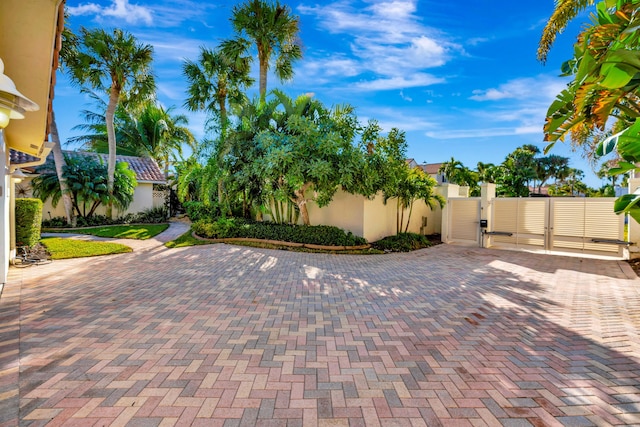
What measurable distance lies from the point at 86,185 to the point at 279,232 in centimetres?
1176

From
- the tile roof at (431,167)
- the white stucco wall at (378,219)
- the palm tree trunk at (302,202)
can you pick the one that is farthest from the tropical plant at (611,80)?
the tile roof at (431,167)

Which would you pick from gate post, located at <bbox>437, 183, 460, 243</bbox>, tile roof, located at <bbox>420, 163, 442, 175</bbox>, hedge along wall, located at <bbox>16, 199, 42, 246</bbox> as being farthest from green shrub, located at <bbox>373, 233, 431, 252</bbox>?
tile roof, located at <bbox>420, 163, 442, 175</bbox>

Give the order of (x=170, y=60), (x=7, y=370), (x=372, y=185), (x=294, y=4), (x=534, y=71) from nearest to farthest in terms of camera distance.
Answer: (x=7, y=370), (x=372, y=185), (x=534, y=71), (x=294, y=4), (x=170, y=60)

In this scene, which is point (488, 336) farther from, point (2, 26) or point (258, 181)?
point (258, 181)

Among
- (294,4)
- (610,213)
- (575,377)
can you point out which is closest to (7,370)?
(575,377)

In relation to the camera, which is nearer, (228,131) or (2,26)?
(2,26)

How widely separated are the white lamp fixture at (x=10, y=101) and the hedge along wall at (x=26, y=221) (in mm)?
7833

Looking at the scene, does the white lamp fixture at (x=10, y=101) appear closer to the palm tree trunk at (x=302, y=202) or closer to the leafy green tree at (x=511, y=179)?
the palm tree trunk at (x=302, y=202)

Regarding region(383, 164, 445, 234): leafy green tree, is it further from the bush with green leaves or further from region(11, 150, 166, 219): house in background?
region(11, 150, 166, 219): house in background

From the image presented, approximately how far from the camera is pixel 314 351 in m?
3.60

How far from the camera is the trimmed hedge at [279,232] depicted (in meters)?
11.4

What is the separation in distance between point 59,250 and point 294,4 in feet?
48.5

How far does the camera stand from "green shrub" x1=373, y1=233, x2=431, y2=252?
37.8 feet

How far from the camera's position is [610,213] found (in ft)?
33.2
